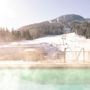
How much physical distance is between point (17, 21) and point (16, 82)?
399 inches

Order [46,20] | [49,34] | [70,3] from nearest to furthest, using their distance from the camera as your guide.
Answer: [70,3] < [49,34] < [46,20]

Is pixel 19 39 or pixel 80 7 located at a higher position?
pixel 80 7

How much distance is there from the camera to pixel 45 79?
6.39 m

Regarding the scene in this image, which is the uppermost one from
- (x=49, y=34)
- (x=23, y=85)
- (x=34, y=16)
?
(x=34, y=16)

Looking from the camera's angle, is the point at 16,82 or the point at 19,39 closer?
the point at 16,82

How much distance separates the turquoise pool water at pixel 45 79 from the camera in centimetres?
566

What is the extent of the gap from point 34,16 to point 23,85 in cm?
1070

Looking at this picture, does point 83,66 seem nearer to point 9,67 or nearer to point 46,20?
point 9,67

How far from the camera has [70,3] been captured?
50.4ft

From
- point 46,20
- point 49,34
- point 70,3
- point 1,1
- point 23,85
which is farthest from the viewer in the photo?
point 46,20

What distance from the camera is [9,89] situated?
207 inches

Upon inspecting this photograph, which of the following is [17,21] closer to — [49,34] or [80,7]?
[49,34]

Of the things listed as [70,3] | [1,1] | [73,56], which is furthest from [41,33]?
[73,56]

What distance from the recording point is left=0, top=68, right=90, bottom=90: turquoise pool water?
18.6ft
